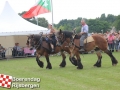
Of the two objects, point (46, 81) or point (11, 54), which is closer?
point (46, 81)

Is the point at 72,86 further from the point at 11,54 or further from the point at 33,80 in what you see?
the point at 11,54

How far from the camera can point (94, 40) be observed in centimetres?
1521

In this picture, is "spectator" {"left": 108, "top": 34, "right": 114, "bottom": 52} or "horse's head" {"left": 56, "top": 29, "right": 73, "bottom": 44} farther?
"spectator" {"left": 108, "top": 34, "right": 114, "bottom": 52}

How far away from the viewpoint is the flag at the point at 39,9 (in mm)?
29906

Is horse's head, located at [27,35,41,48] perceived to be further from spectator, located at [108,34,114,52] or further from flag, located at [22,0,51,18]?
flag, located at [22,0,51,18]

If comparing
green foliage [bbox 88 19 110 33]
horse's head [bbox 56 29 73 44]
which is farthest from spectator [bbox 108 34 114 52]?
green foliage [bbox 88 19 110 33]

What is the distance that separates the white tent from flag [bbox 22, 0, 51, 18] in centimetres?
252

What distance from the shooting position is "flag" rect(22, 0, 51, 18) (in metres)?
29.9

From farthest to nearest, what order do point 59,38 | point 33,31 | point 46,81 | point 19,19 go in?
point 19,19 → point 33,31 → point 59,38 → point 46,81

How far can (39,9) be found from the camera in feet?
98.3

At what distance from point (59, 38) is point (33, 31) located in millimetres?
10795

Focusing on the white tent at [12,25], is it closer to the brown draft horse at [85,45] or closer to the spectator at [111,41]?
the spectator at [111,41]

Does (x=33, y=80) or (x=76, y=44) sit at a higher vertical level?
(x=76, y=44)

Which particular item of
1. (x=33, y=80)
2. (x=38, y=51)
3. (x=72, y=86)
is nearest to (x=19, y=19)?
(x=38, y=51)
